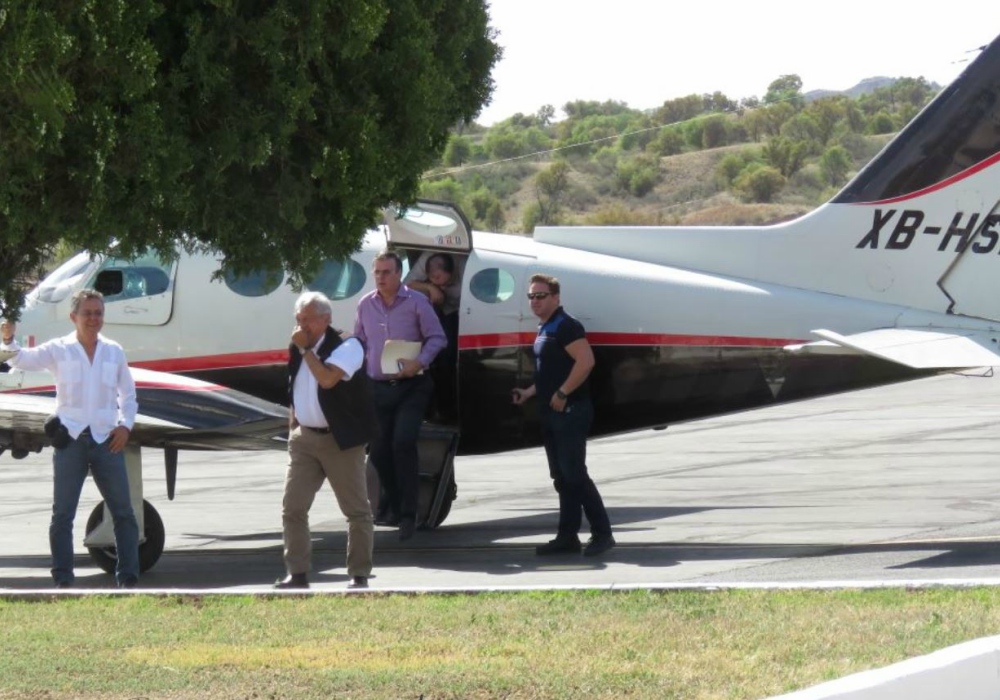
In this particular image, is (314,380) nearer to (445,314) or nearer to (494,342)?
(494,342)

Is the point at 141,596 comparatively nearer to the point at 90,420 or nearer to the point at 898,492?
the point at 90,420

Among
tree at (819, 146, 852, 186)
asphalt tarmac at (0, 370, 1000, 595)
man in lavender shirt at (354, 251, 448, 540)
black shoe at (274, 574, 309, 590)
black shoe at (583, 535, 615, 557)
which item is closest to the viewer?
black shoe at (274, 574, 309, 590)

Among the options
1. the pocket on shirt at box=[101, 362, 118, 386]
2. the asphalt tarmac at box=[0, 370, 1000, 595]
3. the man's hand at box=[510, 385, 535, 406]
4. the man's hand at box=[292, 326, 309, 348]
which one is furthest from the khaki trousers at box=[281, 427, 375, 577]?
the man's hand at box=[510, 385, 535, 406]

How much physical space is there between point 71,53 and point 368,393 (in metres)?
3.44

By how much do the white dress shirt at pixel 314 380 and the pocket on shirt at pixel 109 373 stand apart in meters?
1.37

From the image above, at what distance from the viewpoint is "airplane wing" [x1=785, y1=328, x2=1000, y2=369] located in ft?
34.3

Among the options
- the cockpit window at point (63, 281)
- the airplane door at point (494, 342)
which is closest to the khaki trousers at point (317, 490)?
the airplane door at point (494, 342)

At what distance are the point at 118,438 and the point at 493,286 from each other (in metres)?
3.92

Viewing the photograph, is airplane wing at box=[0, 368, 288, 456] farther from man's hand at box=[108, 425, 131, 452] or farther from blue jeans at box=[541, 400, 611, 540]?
blue jeans at box=[541, 400, 611, 540]

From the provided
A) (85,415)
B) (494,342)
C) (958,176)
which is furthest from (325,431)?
(958,176)

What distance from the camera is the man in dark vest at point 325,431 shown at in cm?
920

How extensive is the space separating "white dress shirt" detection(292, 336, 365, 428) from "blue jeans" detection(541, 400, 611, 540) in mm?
2392

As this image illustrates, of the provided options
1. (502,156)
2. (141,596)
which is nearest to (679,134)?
(502,156)

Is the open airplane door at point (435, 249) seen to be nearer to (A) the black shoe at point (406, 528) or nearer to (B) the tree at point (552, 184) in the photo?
(A) the black shoe at point (406, 528)
